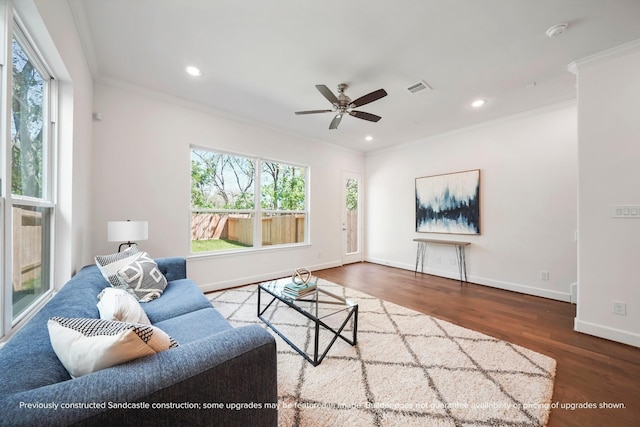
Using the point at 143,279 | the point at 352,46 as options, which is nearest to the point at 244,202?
the point at 143,279

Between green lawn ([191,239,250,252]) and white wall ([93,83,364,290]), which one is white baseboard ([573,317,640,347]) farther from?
green lawn ([191,239,250,252])

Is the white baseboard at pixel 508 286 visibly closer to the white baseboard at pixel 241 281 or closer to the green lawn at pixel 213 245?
the white baseboard at pixel 241 281

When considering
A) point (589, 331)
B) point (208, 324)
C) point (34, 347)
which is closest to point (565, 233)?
point (589, 331)

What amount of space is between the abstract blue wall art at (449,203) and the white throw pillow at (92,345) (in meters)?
4.58

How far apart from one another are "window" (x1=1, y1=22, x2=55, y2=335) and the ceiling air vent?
3.18 m

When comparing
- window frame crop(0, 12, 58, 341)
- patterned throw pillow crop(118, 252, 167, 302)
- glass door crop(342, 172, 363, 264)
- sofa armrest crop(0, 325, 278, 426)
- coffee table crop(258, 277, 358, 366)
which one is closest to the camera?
sofa armrest crop(0, 325, 278, 426)

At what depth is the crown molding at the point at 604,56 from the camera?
7.13 ft

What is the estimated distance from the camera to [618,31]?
2035 mm

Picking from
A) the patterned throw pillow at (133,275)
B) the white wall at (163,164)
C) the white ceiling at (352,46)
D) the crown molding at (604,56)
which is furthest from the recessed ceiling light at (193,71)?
the crown molding at (604,56)

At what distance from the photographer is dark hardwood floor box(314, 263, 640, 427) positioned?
1.54m

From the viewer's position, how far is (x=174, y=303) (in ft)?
6.42

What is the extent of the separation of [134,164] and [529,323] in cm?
489

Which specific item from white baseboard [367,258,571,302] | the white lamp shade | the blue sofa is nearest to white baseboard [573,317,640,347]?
white baseboard [367,258,571,302]

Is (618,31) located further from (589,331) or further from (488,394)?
(488,394)
